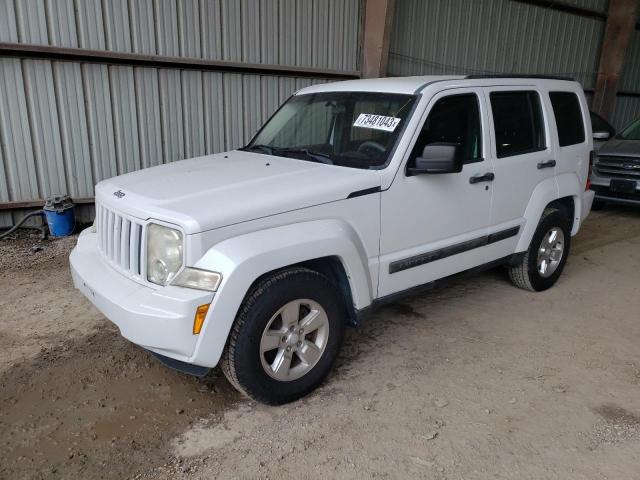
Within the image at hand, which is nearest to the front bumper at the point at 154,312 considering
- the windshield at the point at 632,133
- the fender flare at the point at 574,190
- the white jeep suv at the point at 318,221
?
the white jeep suv at the point at 318,221

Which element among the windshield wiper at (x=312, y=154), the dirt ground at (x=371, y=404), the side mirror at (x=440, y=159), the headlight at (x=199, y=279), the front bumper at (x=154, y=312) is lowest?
the dirt ground at (x=371, y=404)

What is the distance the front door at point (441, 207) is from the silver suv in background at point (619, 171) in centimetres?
500

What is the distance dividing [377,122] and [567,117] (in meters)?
2.33

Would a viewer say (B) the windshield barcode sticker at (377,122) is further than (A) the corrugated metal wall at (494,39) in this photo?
No

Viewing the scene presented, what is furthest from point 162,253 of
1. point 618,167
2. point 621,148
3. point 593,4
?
point 593,4

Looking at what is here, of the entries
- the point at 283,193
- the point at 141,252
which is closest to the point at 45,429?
the point at 141,252

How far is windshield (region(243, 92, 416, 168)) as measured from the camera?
3572 mm

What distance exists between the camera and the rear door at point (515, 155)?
4.17 m

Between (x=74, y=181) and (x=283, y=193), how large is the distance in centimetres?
456

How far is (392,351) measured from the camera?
389 cm

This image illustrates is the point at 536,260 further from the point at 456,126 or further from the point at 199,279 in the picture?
the point at 199,279

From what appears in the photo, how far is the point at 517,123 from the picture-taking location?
14.4ft

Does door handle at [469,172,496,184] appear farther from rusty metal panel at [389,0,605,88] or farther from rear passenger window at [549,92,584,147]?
rusty metal panel at [389,0,605,88]

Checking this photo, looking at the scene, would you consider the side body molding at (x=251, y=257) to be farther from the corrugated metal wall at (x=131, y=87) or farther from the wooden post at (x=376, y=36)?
the wooden post at (x=376, y=36)
